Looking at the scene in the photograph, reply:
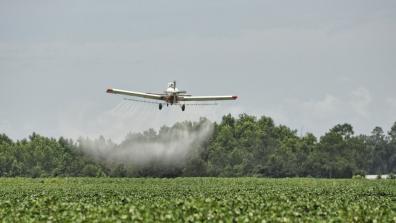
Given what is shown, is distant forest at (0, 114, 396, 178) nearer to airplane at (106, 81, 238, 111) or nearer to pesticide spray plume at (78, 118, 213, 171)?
pesticide spray plume at (78, 118, 213, 171)

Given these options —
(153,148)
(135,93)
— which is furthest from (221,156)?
(135,93)

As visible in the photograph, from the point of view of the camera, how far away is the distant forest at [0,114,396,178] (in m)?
152

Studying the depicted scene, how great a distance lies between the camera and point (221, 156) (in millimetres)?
179250

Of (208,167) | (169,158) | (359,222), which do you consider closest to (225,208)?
(359,222)

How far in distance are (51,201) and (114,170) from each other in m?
109

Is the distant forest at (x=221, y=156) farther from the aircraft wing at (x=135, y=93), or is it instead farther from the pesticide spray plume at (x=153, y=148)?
the aircraft wing at (x=135, y=93)

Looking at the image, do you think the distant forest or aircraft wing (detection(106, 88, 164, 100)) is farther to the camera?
the distant forest

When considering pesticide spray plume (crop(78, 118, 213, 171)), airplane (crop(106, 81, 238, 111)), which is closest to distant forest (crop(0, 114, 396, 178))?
pesticide spray plume (crop(78, 118, 213, 171))

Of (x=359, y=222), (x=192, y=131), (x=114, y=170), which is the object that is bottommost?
(x=359, y=222)

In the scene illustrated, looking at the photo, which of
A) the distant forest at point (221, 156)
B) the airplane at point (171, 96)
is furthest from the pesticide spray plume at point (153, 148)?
the airplane at point (171, 96)

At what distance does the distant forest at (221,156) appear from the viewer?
498 feet

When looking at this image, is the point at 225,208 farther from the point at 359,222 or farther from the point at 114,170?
the point at 114,170

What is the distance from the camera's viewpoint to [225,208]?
32094 mm

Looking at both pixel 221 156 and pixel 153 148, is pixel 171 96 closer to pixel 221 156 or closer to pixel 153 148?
pixel 153 148
